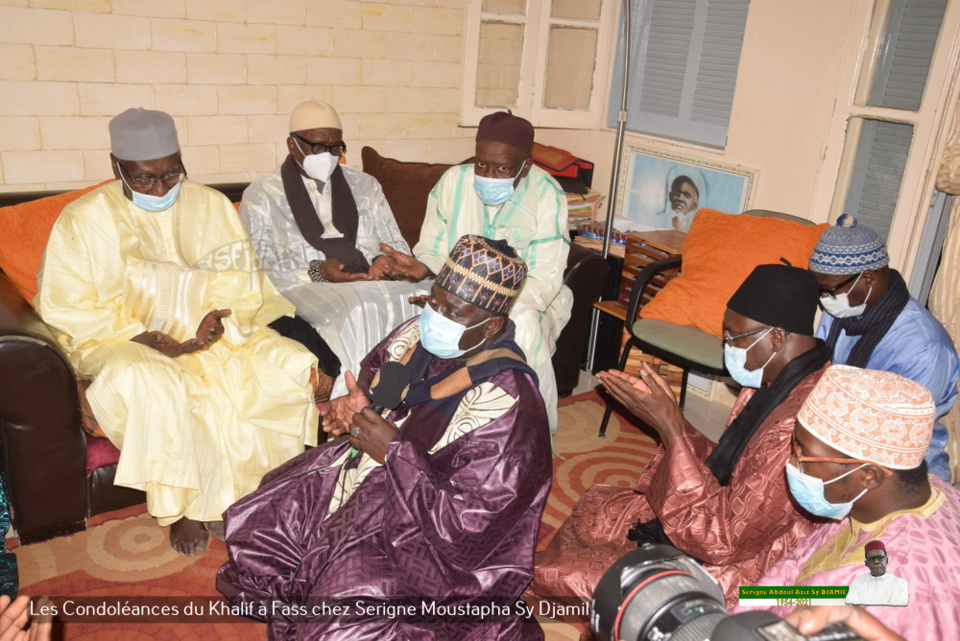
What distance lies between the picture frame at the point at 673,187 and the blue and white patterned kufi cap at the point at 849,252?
4.71ft

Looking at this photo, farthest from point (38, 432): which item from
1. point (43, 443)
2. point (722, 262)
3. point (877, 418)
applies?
point (722, 262)

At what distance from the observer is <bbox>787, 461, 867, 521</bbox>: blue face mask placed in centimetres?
162

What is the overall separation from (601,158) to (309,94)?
185 cm

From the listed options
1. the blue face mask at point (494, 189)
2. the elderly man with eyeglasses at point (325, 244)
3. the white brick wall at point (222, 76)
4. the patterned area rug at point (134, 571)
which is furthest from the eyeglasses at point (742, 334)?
the white brick wall at point (222, 76)

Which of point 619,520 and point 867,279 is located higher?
point 867,279

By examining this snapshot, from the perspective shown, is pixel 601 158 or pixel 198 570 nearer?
pixel 198 570

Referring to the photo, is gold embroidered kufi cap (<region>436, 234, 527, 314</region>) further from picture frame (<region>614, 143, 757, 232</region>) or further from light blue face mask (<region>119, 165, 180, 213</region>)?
picture frame (<region>614, 143, 757, 232</region>)

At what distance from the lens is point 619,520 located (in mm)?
2469

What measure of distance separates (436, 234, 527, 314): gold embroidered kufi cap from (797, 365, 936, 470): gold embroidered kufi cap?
0.85 meters

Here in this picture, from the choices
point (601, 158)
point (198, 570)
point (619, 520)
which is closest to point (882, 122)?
point (601, 158)

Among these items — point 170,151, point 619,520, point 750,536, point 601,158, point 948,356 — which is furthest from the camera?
point 601,158

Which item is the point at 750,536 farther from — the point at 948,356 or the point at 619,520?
the point at 948,356

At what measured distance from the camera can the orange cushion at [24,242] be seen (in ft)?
10.1

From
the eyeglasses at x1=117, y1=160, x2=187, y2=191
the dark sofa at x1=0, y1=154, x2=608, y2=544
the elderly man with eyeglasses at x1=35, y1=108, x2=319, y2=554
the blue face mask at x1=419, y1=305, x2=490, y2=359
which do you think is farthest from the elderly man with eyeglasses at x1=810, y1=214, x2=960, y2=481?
the dark sofa at x1=0, y1=154, x2=608, y2=544
